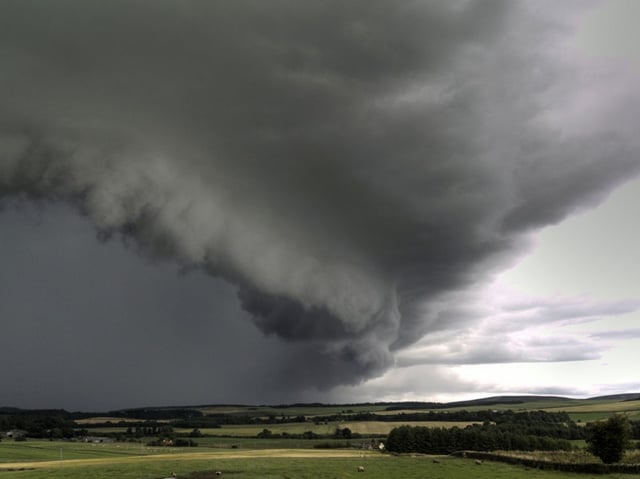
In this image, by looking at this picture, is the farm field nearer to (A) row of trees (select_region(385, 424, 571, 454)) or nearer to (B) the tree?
(B) the tree

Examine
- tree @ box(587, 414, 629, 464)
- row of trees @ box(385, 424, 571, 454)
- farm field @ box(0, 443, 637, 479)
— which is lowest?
row of trees @ box(385, 424, 571, 454)

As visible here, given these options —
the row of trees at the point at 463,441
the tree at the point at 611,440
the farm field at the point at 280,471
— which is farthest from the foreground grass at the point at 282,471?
the row of trees at the point at 463,441

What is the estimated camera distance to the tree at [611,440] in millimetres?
90250

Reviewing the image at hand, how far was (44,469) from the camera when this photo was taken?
9675 cm

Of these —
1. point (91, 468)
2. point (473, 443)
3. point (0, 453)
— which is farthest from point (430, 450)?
point (0, 453)

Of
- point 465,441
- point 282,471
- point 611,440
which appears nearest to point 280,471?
point 282,471

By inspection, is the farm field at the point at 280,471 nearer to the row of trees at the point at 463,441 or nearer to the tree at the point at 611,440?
the tree at the point at 611,440

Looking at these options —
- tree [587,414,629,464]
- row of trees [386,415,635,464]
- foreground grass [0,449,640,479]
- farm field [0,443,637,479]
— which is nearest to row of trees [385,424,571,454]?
row of trees [386,415,635,464]

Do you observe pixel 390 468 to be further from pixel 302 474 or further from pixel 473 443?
pixel 473 443

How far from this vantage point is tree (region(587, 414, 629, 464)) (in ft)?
296

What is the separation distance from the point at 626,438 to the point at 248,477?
217ft

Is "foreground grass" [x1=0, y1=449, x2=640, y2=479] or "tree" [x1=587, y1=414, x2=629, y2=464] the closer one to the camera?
"foreground grass" [x1=0, y1=449, x2=640, y2=479]

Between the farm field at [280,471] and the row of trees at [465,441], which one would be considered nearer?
the farm field at [280,471]

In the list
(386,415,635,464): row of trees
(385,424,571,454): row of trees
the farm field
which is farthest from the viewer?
(385,424,571,454): row of trees
